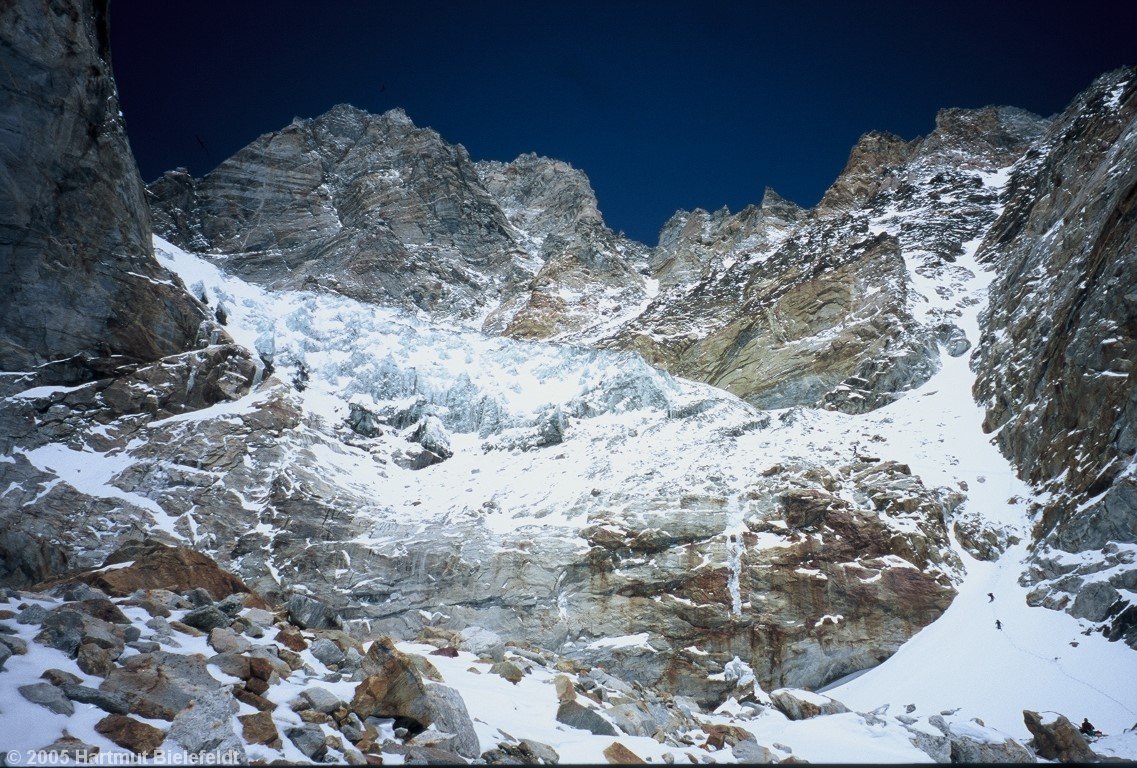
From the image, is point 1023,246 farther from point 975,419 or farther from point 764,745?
point 764,745

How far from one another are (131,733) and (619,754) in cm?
544

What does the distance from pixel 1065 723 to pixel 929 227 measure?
176ft

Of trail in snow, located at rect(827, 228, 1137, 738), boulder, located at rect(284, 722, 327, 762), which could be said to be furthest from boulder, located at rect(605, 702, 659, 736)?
trail in snow, located at rect(827, 228, 1137, 738)

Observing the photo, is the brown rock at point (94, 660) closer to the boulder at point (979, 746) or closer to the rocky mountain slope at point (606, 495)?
the rocky mountain slope at point (606, 495)

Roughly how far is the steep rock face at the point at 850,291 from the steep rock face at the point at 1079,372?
589 cm

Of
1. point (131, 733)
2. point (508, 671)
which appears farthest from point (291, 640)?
point (508, 671)

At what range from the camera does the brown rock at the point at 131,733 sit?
Answer: 217 inches

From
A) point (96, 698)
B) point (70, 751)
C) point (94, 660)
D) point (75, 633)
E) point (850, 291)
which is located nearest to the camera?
point (70, 751)

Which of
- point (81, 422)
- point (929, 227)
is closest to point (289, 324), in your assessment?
point (81, 422)

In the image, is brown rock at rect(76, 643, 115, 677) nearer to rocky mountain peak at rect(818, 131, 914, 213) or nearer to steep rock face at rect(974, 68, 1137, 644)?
steep rock face at rect(974, 68, 1137, 644)

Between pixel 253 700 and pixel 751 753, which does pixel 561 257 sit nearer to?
pixel 751 753

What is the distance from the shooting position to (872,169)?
8312 cm

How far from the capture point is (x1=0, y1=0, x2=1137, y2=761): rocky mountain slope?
368 inches

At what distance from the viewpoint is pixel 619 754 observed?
7410mm
